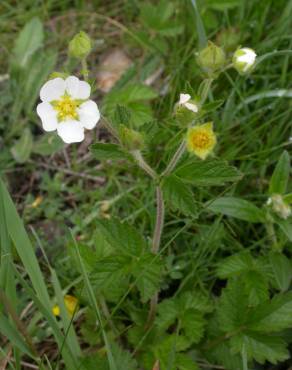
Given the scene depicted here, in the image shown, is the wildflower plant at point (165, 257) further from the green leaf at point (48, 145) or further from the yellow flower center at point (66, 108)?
the green leaf at point (48, 145)

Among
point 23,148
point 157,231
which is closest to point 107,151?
point 157,231

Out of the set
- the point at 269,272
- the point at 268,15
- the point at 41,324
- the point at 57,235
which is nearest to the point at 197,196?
the point at 269,272

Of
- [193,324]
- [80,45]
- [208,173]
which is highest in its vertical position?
[80,45]

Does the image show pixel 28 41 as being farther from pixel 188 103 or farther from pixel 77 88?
pixel 188 103

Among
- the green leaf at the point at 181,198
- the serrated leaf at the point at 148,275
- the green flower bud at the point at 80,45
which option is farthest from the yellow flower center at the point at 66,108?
the serrated leaf at the point at 148,275

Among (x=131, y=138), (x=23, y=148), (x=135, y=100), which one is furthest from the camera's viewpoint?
(x=23, y=148)

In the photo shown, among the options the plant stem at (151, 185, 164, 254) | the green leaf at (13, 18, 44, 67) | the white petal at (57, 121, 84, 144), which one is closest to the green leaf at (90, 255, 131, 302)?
the plant stem at (151, 185, 164, 254)
